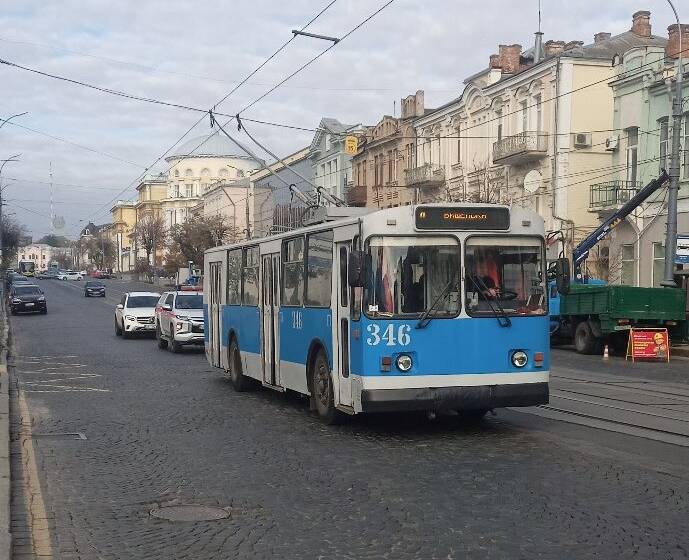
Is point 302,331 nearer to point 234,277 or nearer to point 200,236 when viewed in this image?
point 234,277

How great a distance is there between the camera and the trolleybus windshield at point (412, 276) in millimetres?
11141

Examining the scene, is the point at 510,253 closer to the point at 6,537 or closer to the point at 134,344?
the point at 6,537

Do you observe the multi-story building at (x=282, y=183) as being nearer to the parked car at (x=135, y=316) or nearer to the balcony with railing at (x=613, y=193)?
the balcony with railing at (x=613, y=193)

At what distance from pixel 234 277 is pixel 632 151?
25.9 meters

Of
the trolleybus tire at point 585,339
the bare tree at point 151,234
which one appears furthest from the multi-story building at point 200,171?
the trolleybus tire at point 585,339

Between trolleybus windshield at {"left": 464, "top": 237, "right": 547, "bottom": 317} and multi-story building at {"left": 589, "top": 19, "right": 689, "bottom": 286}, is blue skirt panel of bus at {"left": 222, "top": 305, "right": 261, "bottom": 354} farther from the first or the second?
multi-story building at {"left": 589, "top": 19, "right": 689, "bottom": 286}

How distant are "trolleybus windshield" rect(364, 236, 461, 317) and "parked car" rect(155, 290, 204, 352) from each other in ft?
53.8

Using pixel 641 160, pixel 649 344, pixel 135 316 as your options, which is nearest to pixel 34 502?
pixel 649 344

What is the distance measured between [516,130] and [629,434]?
3689cm

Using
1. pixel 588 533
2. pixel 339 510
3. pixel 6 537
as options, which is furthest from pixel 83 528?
pixel 588 533

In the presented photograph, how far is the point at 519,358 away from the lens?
453 inches

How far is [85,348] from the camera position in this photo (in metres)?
28.6

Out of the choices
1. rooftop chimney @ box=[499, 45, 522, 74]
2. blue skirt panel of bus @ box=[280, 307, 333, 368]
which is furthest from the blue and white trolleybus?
rooftop chimney @ box=[499, 45, 522, 74]

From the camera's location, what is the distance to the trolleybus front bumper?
11.0 m
